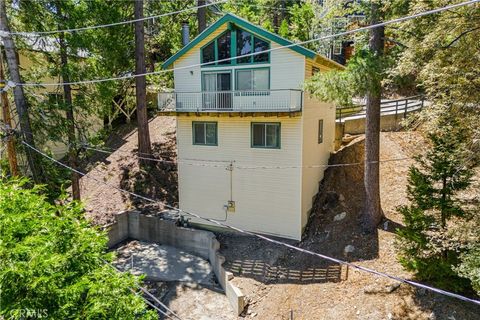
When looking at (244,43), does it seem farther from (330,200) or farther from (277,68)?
(330,200)

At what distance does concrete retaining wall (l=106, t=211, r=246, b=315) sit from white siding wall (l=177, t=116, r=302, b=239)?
1.15 metres

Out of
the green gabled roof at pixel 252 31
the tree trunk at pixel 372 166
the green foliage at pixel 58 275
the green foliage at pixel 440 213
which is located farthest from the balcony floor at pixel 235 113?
the green foliage at pixel 58 275

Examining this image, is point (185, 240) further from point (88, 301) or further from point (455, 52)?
point (455, 52)

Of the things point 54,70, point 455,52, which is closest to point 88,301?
point 455,52

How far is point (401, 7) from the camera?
9.62m

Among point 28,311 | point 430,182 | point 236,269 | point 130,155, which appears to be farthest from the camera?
point 130,155

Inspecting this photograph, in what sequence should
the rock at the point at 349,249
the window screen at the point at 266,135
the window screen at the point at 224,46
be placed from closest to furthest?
the rock at the point at 349,249
the window screen at the point at 266,135
the window screen at the point at 224,46

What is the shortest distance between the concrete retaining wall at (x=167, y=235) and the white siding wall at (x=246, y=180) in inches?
45.1

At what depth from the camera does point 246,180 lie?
46.6 feet

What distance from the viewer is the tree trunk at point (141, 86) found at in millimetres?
17172

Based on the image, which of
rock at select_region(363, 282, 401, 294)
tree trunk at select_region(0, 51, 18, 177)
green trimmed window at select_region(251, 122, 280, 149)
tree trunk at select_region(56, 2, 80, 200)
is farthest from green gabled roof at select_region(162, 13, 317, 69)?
rock at select_region(363, 282, 401, 294)

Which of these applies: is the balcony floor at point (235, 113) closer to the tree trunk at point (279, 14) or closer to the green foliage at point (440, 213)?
the green foliage at point (440, 213)

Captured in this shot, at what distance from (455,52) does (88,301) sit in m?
9.17

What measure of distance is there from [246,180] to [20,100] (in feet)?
28.9
